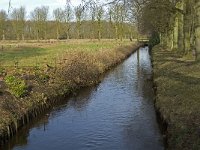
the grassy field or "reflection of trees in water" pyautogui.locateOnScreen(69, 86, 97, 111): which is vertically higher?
the grassy field

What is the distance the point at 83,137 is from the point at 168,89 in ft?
18.4

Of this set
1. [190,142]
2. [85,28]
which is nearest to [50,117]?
[190,142]

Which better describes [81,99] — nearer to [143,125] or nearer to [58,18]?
[143,125]

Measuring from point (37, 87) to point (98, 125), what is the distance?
6.24 m

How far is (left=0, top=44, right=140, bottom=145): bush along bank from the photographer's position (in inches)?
661

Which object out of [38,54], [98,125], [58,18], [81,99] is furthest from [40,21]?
[98,125]

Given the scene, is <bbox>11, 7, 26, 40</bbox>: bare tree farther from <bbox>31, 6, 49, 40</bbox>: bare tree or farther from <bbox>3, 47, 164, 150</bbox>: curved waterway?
<bbox>3, 47, 164, 150</bbox>: curved waterway

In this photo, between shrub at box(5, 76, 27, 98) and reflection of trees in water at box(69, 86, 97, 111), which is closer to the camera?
shrub at box(5, 76, 27, 98)

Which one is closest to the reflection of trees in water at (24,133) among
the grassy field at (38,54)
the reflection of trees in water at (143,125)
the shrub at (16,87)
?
the shrub at (16,87)

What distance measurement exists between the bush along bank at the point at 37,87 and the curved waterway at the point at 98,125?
551 mm

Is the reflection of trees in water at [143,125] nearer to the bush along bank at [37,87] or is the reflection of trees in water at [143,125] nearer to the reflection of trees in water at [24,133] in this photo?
the reflection of trees in water at [24,133]

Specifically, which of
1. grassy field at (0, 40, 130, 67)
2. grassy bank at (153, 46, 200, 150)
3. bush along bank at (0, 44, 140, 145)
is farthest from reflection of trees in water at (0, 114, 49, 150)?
grassy field at (0, 40, 130, 67)

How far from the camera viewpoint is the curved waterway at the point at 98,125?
1468 cm

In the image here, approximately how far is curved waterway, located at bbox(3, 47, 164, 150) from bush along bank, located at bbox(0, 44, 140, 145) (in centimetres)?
55
